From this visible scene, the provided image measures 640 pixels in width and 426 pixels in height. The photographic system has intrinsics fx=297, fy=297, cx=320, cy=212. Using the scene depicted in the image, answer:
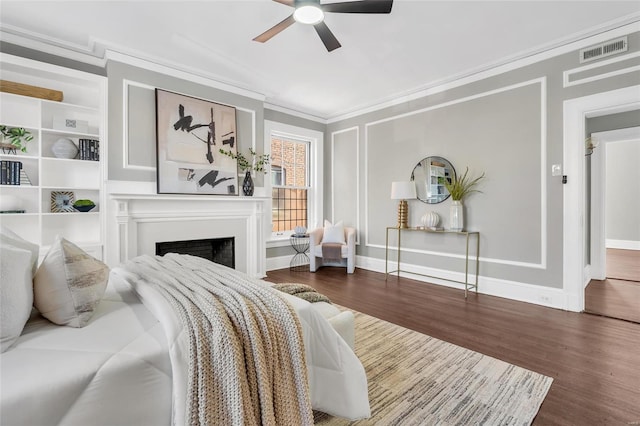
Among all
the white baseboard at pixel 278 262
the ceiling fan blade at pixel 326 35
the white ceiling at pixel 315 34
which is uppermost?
the white ceiling at pixel 315 34

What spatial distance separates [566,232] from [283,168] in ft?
13.5

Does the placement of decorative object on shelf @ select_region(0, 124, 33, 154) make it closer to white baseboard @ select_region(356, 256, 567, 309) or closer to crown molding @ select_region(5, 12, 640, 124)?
crown molding @ select_region(5, 12, 640, 124)

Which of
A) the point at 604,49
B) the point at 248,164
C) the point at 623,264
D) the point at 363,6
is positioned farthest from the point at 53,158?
the point at 623,264

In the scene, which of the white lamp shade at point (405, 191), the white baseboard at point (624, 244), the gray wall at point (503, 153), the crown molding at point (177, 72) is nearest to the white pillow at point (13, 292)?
the crown molding at point (177, 72)

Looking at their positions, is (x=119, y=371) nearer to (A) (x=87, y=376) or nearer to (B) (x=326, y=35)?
(A) (x=87, y=376)

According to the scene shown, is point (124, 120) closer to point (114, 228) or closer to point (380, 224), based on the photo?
point (114, 228)

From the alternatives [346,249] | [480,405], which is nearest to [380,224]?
[346,249]

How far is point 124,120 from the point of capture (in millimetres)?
3361

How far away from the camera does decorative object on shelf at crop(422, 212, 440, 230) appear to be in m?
4.12

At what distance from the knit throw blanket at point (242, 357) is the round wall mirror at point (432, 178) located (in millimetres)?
3479

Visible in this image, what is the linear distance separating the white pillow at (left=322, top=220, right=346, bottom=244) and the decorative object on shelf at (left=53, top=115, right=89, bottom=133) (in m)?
3.54

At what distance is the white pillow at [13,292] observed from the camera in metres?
0.99

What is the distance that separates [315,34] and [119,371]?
3167 mm

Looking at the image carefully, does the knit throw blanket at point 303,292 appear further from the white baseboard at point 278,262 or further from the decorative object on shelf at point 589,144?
the decorative object on shelf at point 589,144
